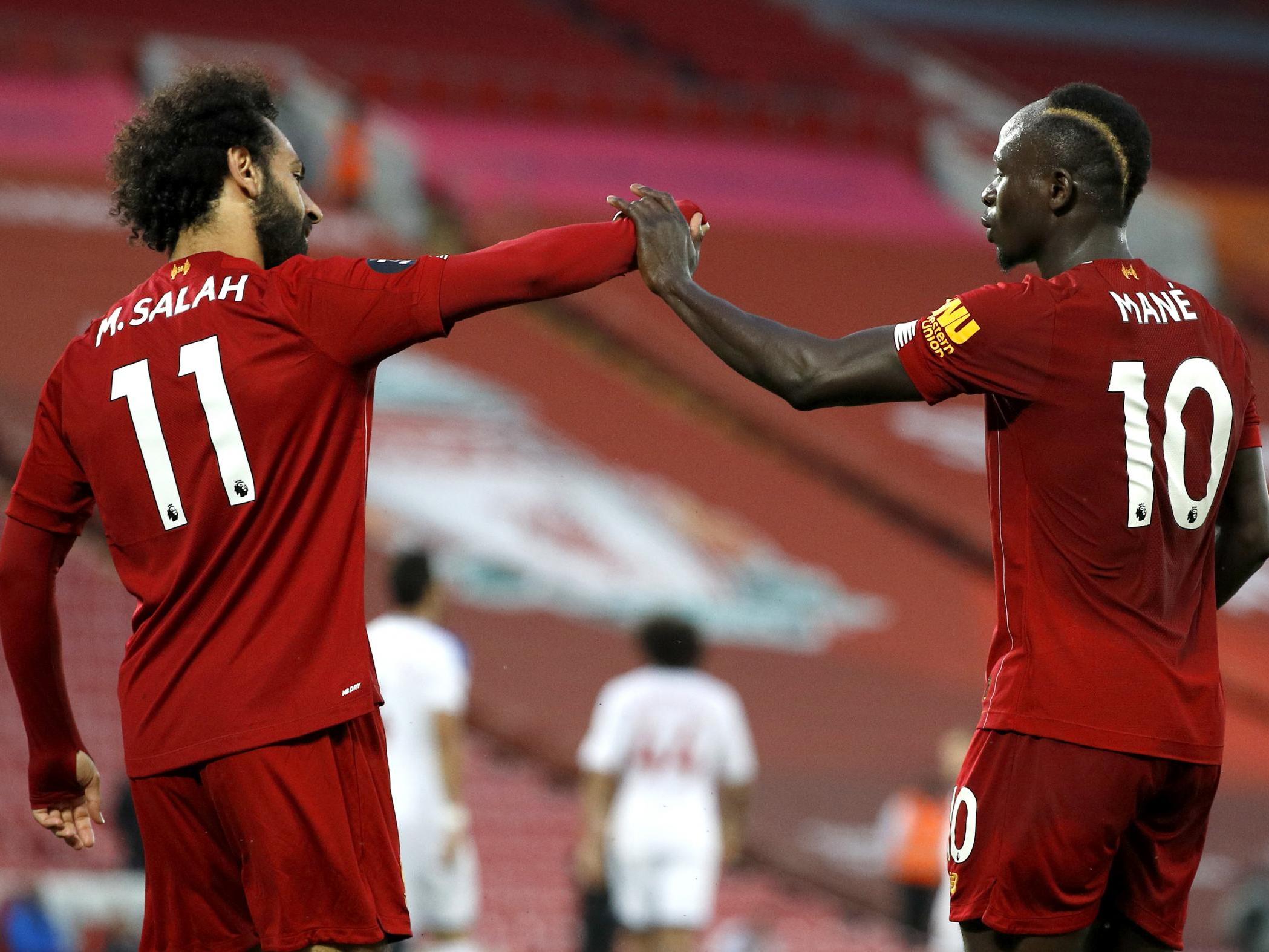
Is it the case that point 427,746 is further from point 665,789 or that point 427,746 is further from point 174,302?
point 174,302

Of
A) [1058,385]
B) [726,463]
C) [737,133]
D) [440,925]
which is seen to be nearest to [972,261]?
[737,133]

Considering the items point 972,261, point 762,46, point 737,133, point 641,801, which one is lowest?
point 641,801

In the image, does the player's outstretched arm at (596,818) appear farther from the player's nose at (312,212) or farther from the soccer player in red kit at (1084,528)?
the player's nose at (312,212)

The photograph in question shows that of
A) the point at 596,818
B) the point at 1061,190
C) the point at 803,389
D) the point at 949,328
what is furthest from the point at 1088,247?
the point at 596,818

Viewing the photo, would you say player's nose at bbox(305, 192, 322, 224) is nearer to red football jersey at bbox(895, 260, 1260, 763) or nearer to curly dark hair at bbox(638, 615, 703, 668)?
red football jersey at bbox(895, 260, 1260, 763)

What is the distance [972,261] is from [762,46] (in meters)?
4.14

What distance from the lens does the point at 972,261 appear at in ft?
51.7

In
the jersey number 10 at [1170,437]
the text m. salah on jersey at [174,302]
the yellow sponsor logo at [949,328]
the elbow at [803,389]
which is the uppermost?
the text m. salah on jersey at [174,302]

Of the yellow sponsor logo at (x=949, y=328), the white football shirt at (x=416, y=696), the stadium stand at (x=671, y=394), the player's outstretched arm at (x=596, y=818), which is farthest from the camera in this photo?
the stadium stand at (x=671, y=394)

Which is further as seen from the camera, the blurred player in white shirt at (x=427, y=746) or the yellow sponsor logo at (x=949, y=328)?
the blurred player in white shirt at (x=427, y=746)

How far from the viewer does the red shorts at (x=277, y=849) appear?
2770 mm

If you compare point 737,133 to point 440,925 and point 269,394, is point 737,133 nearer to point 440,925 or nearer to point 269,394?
point 440,925

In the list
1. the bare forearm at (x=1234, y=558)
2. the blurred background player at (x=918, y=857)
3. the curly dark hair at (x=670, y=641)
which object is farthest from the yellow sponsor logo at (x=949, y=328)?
the blurred background player at (x=918, y=857)

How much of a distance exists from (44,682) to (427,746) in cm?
277
